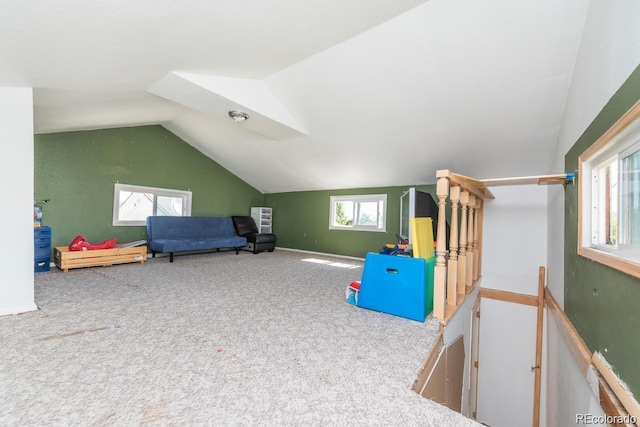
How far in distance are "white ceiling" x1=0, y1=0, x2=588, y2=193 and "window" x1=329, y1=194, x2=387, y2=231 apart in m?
1.32

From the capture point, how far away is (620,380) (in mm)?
1194

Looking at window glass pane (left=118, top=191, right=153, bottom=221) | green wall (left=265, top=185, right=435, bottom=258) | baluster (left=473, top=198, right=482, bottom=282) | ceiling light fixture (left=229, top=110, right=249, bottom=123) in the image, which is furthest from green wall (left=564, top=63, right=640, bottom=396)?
window glass pane (left=118, top=191, right=153, bottom=221)

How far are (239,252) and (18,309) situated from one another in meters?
4.16

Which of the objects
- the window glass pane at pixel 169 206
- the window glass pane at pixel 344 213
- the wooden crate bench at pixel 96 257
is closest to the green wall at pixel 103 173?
the window glass pane at pixel 169 206

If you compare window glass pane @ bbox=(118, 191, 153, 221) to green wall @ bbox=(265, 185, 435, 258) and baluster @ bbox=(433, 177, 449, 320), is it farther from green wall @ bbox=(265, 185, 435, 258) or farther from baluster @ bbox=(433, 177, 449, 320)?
baluster @ bbox=(433, 177, 449, 320)

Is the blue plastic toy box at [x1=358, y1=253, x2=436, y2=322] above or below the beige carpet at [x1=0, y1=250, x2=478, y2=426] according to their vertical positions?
above

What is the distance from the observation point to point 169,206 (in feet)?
19.6

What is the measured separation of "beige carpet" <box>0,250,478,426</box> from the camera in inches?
45.1

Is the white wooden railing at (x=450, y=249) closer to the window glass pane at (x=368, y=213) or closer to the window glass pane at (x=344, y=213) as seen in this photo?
the window glass pane at (x=368, y=213)

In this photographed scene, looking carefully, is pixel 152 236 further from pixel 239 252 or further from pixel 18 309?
pixel 18 309

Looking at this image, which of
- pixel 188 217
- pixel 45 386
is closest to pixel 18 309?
pixel 45 386

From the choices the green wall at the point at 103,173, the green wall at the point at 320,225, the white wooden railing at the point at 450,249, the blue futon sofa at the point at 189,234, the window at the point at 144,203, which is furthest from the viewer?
the green wall at the point at 320,225

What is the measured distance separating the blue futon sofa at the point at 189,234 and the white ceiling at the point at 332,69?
2037mm

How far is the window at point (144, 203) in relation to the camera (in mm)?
5191
